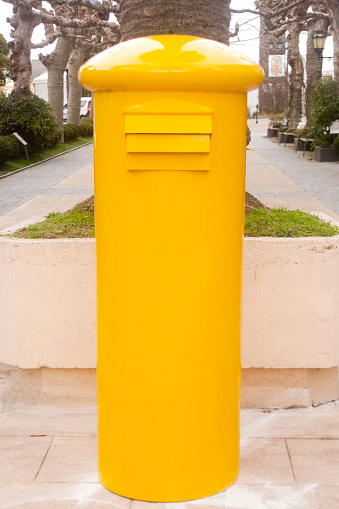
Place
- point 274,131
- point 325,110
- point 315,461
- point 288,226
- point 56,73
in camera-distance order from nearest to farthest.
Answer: point 315,461 → point 288,226 → point 325,110 → point 56,73 → point 274,131

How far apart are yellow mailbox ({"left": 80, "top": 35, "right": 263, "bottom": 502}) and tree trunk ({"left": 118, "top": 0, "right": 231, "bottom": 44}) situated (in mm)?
2253

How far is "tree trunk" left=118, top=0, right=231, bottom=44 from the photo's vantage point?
457 cm

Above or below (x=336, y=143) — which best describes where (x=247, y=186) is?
below

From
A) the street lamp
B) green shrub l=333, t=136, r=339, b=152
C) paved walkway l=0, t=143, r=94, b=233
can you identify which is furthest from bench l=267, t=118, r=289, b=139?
paved walkway l=0, t=143, r=94, b=233

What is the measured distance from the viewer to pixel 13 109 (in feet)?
65.2

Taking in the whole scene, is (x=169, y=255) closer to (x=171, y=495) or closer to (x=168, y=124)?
(x=168, y=124)

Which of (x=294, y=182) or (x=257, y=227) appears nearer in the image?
(x=257, y=227)

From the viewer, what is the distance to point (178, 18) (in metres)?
4.58

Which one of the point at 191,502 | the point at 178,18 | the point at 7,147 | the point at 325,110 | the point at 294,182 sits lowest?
the point at 294,182

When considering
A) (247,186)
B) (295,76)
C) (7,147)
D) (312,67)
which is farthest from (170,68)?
(295,76)

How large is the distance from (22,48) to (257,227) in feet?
62.0

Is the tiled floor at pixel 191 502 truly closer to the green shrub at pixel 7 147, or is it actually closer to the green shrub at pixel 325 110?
the green shrub at pixel 7 147

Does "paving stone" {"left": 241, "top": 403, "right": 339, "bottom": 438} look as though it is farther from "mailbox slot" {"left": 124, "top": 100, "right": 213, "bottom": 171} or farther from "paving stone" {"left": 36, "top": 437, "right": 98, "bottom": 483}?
"mailbox slot" {"left": 124, "top": 100, "right": 213, "bottom": 171}

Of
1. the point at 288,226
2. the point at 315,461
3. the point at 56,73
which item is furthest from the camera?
the point at 56,73
